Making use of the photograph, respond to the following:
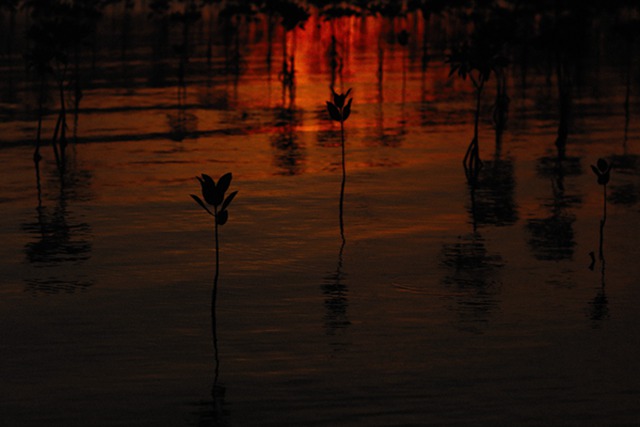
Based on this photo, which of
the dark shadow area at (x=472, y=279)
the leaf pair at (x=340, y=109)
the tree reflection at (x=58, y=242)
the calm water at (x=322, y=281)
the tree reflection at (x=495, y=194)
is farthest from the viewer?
the tree reflection at (x=495, y=194)

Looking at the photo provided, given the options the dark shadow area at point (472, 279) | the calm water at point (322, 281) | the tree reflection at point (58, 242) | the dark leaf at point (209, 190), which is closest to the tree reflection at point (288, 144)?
the calm water at point (322, 281)

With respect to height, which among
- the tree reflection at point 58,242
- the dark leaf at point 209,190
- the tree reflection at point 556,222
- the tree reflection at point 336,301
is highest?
the dark leaf at point 209,190

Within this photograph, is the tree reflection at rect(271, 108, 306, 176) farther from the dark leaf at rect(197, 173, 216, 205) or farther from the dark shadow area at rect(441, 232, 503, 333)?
the dark leaf at rect(197, 173, 216, 205)

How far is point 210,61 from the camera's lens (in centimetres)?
Answer: 5338

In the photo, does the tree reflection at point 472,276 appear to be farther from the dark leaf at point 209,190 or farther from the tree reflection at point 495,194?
the dark leaf at point 209,190

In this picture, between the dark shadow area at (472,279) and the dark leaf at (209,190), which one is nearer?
the dark leaf at (209,190)

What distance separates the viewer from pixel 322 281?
14445 mm

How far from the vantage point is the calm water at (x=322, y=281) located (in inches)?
399

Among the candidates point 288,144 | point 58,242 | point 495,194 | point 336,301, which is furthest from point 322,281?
point 288,144

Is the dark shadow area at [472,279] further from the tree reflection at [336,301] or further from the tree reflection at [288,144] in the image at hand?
the tree reflection at [288,144]

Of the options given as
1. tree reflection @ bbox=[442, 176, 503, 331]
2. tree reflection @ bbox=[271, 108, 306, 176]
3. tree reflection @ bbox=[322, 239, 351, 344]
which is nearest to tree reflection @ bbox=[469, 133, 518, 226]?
tree reflection @ bbox=[442, 176, 503, 331]

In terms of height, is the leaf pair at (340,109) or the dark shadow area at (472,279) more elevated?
the leaf pair at (340,109)

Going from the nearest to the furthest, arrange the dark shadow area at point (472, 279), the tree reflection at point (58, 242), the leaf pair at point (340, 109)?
1. the dark shadow area at point (472, 279)
2. the tree reflection at point (58, 242)
3. the leaf pair at point (340, 109)

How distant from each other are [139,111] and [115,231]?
17.5 meters
